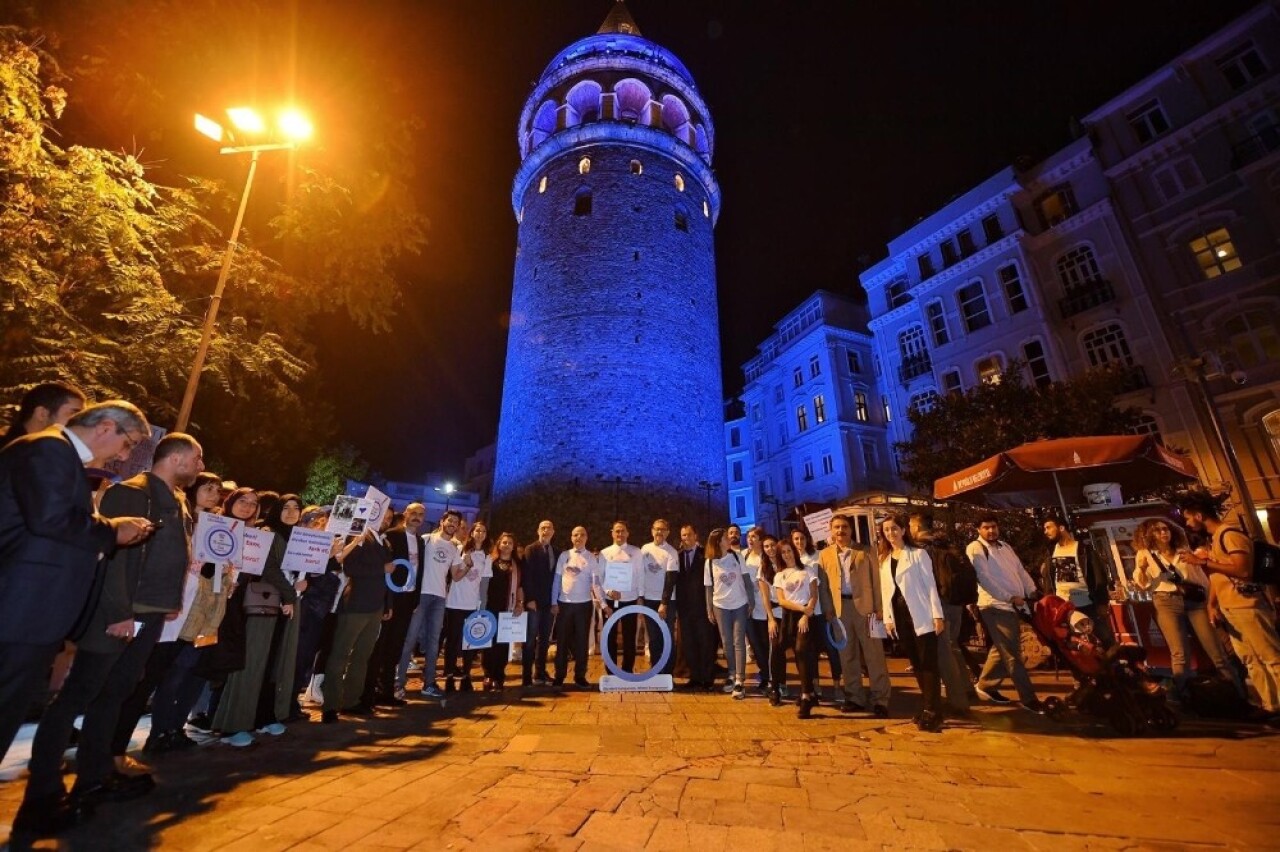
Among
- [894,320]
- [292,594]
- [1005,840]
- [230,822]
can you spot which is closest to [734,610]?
[1005,840]

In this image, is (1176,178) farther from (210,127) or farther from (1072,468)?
→ (210,127)

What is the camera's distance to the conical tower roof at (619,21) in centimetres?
2753

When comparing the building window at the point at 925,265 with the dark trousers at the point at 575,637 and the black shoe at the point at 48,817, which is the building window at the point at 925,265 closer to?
the dark trousers at the point at 575,637

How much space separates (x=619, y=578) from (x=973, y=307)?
20.8 m

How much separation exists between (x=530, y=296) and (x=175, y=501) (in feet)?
57.1

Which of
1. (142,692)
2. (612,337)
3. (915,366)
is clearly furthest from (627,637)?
(915,366)

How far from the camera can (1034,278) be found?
20.0m

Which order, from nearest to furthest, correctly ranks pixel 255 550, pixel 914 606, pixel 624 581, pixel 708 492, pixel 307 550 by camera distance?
pixel 255 550
pixel 307 550
pixel 914 606
pixel 624 581
pixel 708 492

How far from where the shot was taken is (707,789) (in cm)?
321

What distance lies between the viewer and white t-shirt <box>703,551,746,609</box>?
21.5 ft

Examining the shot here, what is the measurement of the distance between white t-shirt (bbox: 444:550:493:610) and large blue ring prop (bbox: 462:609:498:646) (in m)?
0.13

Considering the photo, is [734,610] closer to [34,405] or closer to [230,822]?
→ [230,822]

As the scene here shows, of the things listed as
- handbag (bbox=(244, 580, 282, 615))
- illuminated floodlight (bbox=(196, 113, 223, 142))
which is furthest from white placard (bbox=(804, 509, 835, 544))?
illuminated floodlight (bbox=(196, 113, 223, 142))

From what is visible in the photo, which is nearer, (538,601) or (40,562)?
(40,562)
